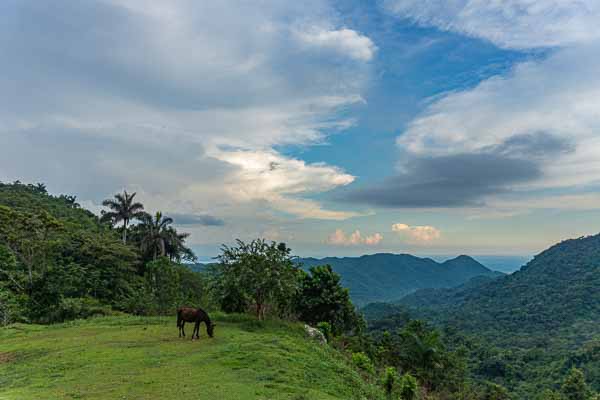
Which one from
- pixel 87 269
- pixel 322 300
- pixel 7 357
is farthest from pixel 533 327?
pixel 7 357

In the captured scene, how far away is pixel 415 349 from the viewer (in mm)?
42906

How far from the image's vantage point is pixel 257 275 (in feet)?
83.2

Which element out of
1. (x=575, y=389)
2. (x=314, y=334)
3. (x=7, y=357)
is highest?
(x=7, y=357)

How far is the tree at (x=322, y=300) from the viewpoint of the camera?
124 feet

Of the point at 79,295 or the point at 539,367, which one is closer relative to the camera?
the point at 79,295

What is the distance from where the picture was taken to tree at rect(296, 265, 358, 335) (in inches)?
1490

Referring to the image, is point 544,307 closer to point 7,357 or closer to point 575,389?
point 575,389

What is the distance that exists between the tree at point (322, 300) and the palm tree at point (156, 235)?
2103 cm

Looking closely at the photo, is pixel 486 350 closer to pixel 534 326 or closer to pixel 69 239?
pixel 534 326

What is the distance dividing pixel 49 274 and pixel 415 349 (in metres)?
38.7

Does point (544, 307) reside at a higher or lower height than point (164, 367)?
lower

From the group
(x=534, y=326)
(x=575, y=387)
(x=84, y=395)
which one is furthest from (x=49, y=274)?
(x=534, y=326)

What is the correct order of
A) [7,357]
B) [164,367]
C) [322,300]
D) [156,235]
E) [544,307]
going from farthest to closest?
[544,307], [156,235], [322,300], [7,357], [164,367]

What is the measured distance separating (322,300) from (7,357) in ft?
84.3
